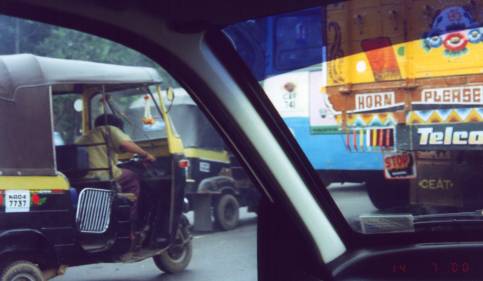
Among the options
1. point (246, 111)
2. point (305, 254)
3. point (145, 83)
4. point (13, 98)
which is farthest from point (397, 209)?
point (145, 83)

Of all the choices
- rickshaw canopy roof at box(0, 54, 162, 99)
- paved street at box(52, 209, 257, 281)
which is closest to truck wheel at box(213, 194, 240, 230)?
paved street at box(52, 209, 257, 281)

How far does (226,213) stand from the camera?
23.7 feet

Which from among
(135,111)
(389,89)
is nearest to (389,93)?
(389,89)

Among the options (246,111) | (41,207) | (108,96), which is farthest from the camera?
(108,96)

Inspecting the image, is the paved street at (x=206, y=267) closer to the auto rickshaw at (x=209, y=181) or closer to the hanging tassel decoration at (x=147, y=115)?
the auto rickshaw at (x=209, y=181)

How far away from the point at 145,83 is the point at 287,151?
151 inches

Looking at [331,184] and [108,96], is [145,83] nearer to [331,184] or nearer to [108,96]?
[108,96]

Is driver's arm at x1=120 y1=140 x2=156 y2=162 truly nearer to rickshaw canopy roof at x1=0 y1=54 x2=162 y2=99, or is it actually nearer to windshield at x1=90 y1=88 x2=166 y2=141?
windshield at x1=90 y1=88 x2=166 y2=141

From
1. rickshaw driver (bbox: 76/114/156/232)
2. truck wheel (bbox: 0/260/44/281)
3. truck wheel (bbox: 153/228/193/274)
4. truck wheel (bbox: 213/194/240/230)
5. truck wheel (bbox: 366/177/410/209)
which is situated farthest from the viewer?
truck wheel (bbox: 213/194/240/230)

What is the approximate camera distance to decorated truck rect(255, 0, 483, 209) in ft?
8.18

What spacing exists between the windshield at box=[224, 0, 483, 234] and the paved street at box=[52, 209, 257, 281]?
232cm

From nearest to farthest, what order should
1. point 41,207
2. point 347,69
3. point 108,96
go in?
point 347,69, point 41,207, point 108,96

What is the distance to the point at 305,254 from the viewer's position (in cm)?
253

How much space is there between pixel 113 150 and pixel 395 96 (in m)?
3.71
